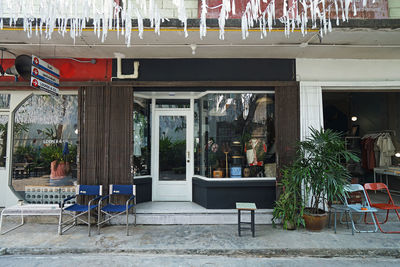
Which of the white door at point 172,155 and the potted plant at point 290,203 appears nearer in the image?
the potted plant at point 290,203

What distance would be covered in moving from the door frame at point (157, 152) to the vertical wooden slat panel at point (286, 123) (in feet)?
7.32

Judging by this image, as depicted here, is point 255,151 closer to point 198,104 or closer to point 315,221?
point 198,104

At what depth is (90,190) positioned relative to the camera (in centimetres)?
557

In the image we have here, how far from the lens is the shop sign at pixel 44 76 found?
475cm

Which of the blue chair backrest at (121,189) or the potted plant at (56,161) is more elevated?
the potted plant at (56,161)

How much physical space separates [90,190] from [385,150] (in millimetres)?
9011

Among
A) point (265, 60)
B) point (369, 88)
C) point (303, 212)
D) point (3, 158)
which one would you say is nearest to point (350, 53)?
point (369, 88)

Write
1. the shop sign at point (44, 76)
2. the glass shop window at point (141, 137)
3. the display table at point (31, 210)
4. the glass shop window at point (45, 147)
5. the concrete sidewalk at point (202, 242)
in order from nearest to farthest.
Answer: the concrete sidewalk at point (202, 242), the shop sign at point (44, 76), the display table at point (31, 210), the glass shop window at point (45, 147), the glass shop window at point (141, 137)

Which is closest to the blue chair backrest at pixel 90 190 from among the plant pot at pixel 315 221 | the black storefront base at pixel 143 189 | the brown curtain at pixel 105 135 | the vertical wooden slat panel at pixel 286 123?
the brown curtain at pixel 105 135

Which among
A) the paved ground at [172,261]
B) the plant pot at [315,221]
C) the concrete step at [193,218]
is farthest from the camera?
the concrete step at [193,218]

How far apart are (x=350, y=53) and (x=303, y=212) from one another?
3685 millimetres

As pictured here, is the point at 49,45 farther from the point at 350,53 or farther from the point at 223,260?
the point at 350,53

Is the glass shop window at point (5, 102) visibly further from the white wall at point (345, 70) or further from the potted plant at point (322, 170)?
the white wall at point (345, 70)

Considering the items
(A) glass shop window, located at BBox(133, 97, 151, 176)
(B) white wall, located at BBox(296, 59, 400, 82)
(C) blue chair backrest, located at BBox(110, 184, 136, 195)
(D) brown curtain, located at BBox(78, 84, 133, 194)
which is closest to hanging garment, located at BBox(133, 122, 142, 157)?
(A) glass shop window, located at BBox(133, 97, 151, 176)
